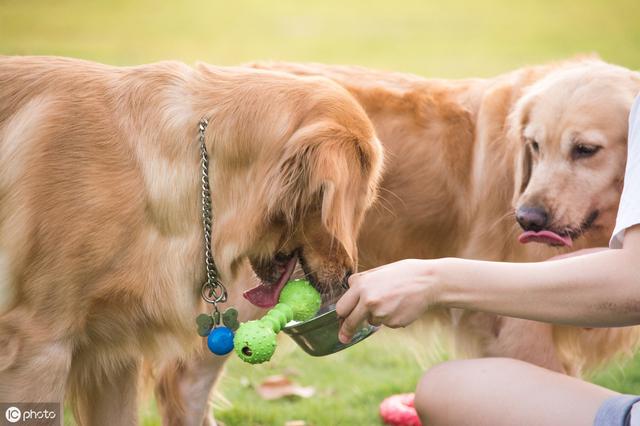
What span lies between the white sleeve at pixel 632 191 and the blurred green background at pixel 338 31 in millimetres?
6868

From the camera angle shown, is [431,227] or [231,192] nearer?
[231,192]

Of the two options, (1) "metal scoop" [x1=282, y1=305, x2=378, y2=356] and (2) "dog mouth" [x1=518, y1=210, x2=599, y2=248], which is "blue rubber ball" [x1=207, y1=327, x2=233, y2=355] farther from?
(2) "dog mouth" [x1=518, y1=210, x2=599, y2=248]

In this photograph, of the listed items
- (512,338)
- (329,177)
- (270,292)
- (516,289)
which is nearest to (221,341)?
(270,292)

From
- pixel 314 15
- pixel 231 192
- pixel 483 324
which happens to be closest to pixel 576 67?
pixel 483 324

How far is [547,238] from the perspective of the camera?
3512 mm

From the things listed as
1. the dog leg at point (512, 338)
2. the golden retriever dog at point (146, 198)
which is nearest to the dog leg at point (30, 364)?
the golden retriever dog at point (146, 198)

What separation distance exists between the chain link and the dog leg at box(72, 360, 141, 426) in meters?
0.45

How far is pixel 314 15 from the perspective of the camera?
1544cm

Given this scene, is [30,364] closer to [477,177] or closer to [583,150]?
[477,177]

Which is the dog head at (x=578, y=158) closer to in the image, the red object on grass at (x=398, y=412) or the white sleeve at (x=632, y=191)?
the red object on grass at (x=398, y=412)

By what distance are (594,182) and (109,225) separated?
2.02 m

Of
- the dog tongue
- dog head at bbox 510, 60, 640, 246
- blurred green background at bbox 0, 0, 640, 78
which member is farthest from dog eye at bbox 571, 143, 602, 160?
blurred green background at bbox 0, 0, 640, 78

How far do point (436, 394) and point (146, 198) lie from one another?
3.61ft

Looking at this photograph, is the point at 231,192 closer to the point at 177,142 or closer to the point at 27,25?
the point at 177,142
